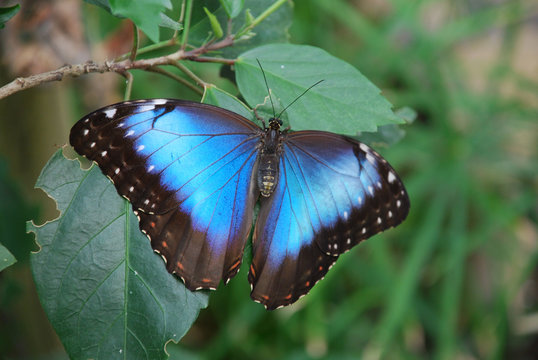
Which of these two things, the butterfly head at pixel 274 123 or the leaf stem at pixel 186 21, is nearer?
the leaf stem at pixel 186 21

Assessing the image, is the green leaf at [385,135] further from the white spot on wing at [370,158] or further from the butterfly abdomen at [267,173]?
the butterfly abdomen at [267,173]

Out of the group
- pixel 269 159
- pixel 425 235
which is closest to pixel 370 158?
pixel 269 159

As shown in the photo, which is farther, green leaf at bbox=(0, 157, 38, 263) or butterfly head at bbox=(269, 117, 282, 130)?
green leaf at bbox=(0, 157, 38, 263)

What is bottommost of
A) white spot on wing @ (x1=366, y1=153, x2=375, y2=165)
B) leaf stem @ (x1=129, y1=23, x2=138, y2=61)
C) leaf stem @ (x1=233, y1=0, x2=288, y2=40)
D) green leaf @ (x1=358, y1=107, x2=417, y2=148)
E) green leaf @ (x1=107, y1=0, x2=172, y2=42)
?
white spot on wing @ (x1=366, y1=153, x2=375, y2=165)

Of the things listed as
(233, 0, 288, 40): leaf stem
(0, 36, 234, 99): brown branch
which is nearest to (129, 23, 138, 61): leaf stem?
(0, 36, 234, 99): brown branch

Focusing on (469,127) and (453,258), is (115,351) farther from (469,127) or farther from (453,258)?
(469,127)

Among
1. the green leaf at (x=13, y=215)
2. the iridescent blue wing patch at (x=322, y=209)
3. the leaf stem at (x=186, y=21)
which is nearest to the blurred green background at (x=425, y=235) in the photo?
the green leaf at (x=13, y=215)

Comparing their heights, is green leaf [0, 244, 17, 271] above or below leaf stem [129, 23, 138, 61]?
below

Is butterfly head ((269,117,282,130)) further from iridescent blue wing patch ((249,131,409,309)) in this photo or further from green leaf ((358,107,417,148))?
green leaf ((358,107,417,148))
